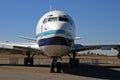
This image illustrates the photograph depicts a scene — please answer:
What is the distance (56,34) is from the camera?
17578 millimetres

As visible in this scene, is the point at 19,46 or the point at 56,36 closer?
the point at 56,36

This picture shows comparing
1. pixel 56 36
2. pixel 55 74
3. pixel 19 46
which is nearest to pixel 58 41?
pixel 56 36

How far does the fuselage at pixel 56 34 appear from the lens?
1769cm

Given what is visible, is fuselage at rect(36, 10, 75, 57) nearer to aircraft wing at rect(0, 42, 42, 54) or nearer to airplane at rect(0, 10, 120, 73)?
airplane at rect(0, 10, 120, 73)

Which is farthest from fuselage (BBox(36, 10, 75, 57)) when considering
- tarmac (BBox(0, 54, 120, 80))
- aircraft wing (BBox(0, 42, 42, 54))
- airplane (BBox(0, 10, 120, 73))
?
aircraft wing (BBox(0, 42, 42, 54))

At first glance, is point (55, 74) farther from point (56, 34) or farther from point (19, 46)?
point (19, 46)

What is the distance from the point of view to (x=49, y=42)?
18.1m

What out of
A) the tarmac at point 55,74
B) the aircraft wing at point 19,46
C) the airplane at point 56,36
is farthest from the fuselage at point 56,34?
the aircraft wing at point 19,46

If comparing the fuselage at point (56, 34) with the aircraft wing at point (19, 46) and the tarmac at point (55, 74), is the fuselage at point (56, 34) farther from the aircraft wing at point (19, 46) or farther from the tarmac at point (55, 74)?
the aircraft wing at point (19, 46)

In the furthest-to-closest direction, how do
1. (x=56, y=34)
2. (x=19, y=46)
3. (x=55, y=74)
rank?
(x=19, y=46) → (x=55, y=74) → (x=56, y=34)

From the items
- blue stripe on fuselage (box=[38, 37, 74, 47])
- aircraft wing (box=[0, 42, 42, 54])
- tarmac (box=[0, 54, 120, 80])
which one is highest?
aircraft wing (box=[0, 42, 42, 54])

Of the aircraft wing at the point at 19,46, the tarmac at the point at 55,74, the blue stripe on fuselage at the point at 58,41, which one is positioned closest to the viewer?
the tarmac at the point at 55,74

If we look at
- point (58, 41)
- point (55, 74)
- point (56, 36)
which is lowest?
point (55, 74)

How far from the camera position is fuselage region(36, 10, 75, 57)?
1769 cm
